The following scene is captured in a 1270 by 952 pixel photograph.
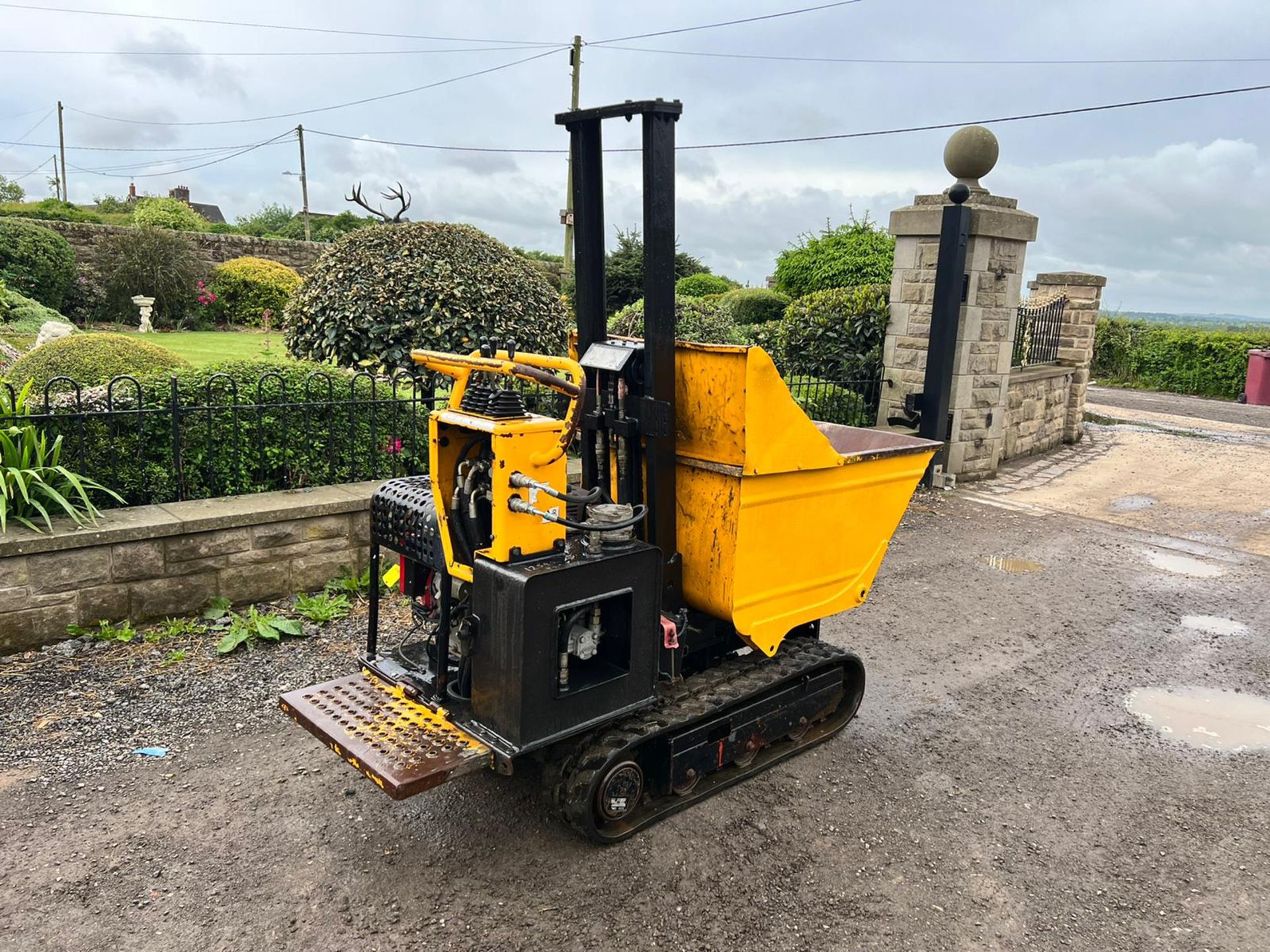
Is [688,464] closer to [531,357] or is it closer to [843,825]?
[531,357]

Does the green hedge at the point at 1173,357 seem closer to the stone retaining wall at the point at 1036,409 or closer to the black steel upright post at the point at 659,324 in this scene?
the stone retaining wall at the point at 1036,409

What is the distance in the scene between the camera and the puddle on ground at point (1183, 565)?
7148mm

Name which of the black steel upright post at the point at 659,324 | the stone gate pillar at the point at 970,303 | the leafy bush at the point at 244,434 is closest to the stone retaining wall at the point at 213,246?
the stone gate pillar at the point at 970,303

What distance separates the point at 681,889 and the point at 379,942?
102 centimetres

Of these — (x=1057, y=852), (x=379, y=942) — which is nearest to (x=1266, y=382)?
(x=1057, y=852)

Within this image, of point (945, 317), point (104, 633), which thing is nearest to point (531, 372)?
point (104, 633)

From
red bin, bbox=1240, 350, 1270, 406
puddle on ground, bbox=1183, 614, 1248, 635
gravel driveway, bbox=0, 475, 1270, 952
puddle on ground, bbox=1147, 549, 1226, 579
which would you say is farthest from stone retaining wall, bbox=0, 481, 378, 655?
red bin, bbox=1240, 350, 1270, 406

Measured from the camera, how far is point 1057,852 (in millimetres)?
3469

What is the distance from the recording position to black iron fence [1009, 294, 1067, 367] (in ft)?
37.7

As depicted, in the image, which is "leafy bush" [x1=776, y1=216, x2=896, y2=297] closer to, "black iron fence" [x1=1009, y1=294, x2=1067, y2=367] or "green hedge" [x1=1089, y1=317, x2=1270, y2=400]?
"black iron fence" [x1=1009, y1=294, x2=1067, y2=367]

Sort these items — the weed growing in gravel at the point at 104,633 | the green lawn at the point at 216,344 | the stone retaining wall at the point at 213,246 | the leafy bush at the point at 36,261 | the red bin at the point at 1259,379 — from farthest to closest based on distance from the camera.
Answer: the red bin at the point at 1259,379
the stone retaining wall at the point at 213,246
the leafy bush at the point at 36,261
the green lawn at the point at 216,344
the weed growing in gravel at the point at 104,633

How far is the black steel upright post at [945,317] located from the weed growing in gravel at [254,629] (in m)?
6.24

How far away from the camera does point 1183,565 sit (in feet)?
24.1

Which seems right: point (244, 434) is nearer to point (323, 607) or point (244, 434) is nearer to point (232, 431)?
point (232, 431)
